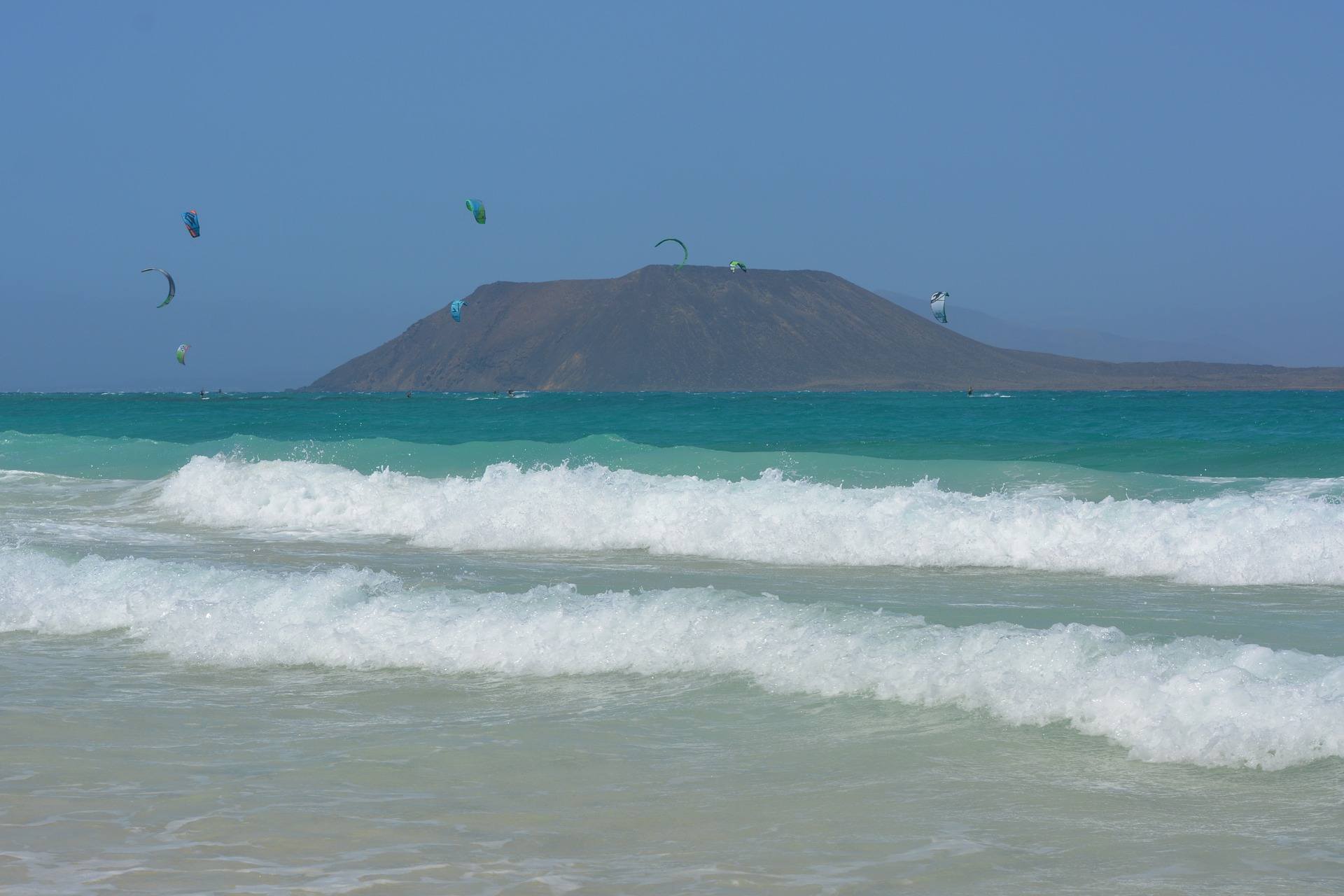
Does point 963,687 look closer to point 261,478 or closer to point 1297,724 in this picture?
point 1297,724

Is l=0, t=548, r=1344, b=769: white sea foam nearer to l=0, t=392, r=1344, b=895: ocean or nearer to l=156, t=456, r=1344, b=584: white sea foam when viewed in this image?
l=0, t=392, r=1344, b=895: ocean

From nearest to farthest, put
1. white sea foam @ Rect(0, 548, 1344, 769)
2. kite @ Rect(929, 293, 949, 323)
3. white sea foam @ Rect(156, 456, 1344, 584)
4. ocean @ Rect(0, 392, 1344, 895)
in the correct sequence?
ocean @ Rect(0, 392, 1344, 895) < white sea foam @ Rect(0, 548, 1344, 769) < white sea foam @ Rect(156, 456, 1344, 584) < kite @ Rect(929, 293, 949, 323)

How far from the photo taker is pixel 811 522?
48.0 ft

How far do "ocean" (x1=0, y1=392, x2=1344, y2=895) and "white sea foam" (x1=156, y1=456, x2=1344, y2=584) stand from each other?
0.18 feet

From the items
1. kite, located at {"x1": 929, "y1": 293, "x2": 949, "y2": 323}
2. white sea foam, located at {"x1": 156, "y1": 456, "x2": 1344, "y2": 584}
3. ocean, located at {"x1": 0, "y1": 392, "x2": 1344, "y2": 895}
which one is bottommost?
ocean, located at {"x1": 0, "y1": 392, "x2": 1344, "y2": 895}

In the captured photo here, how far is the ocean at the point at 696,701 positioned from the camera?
15.0 ft

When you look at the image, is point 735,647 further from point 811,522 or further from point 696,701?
point 811,522

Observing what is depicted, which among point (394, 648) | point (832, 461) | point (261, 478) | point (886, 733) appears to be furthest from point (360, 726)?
point (832, 461)

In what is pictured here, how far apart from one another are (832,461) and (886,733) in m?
17.4

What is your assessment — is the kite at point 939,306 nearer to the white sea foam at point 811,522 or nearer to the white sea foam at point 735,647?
the white sea foam at point 811,522

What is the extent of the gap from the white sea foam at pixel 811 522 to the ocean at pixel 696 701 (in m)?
0.05

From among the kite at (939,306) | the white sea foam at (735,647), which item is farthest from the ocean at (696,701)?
the kite at (939,306)

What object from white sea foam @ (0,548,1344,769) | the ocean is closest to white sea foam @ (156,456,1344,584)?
the ocean

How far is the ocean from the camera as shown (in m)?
4.57
